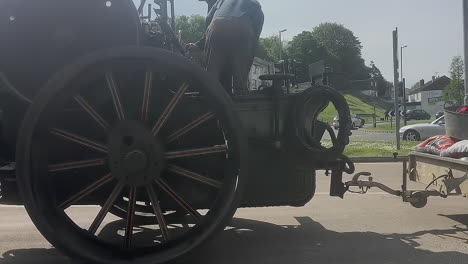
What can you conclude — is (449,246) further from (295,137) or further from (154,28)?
(154,28)

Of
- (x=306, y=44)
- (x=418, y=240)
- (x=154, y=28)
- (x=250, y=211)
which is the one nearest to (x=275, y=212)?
(x=250, y=211)

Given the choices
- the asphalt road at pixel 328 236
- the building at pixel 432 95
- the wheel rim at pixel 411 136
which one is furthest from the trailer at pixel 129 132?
the building at pixel 432 95

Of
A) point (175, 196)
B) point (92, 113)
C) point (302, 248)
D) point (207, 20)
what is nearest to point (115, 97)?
point (92, 113)

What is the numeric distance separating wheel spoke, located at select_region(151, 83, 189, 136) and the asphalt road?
0.89 m

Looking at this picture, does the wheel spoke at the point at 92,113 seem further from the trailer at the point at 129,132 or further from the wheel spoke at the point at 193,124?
the wheel spoke at the point at 193,124

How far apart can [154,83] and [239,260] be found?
154 cm

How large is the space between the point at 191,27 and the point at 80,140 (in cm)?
212

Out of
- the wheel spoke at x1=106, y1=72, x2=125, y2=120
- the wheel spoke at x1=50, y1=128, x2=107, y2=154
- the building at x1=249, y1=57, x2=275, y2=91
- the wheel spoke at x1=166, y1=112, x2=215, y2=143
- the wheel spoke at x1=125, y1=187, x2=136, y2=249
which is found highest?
the building at x1=249, y1=57, x2=275, y2=91

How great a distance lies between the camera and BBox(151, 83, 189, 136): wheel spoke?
3534mm

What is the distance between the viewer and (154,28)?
174 inches

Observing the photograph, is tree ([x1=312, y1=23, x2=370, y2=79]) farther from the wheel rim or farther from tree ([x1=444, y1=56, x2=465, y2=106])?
the wheel rim

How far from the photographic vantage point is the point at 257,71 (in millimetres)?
5074

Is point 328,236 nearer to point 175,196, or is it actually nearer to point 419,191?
point 419,191

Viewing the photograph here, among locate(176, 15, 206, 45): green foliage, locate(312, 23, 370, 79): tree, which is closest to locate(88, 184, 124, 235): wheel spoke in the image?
locate(176, 15, 206, 45): green foliage
